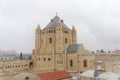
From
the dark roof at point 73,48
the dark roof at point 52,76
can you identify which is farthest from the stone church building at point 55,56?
the dark roof at point 52,76

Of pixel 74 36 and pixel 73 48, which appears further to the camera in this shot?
pixel 74 36

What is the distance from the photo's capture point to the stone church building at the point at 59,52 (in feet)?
172

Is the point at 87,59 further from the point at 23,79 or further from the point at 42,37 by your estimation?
the point at 23,79

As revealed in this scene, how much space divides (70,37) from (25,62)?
1590cm

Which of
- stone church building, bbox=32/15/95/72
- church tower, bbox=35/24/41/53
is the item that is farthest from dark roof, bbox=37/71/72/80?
church tower, bbox=35/24/41/53

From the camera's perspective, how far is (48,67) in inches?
2138

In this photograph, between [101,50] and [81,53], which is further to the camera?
[101,50]

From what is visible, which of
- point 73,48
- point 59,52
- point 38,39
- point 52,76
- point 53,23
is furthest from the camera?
point 38,39

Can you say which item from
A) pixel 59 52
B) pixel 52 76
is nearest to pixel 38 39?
pixel 59 52

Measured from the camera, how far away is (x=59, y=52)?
175 feet

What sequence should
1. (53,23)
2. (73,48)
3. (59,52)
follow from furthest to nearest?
(53,23) < (73,48) < (59,52)

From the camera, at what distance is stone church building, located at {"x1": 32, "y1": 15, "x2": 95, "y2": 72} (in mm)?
52438

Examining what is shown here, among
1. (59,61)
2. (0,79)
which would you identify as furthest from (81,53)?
(0,79)

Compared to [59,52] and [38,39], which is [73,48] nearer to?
[59,52]
